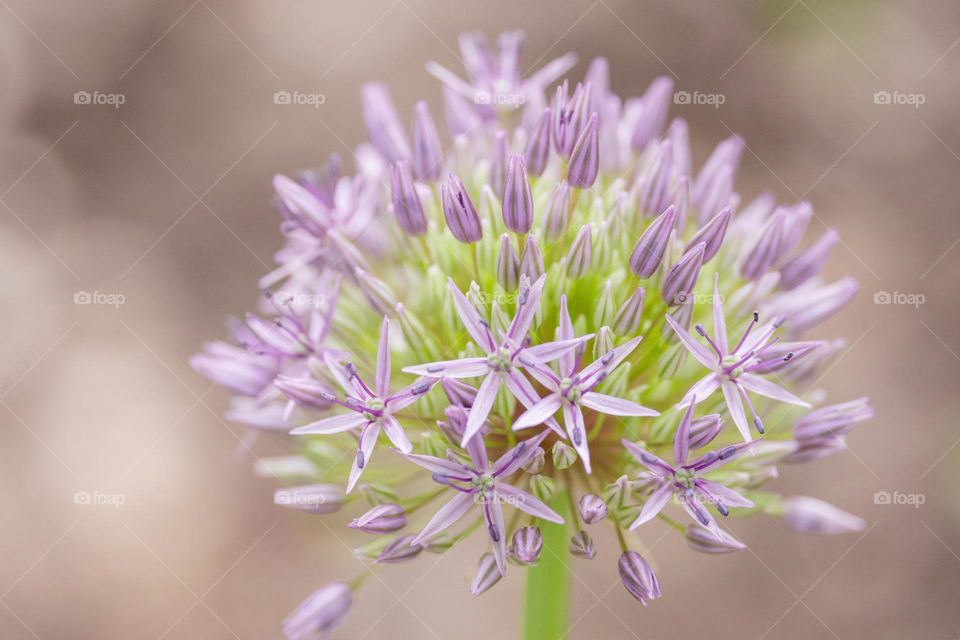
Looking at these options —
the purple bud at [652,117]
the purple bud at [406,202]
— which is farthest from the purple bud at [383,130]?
the purple bud at [652,117]

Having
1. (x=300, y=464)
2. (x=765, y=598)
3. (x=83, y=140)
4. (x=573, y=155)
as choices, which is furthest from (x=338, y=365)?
(x=83, y=140)

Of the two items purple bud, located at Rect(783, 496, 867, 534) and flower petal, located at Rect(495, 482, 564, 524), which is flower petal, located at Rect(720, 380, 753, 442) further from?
purple bud, located at Rect(783, 496, 867, 534)

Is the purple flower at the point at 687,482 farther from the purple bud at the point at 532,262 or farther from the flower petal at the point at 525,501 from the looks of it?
the purple bud at the point at 532,262

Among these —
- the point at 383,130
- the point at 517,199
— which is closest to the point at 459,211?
the point at 517,199

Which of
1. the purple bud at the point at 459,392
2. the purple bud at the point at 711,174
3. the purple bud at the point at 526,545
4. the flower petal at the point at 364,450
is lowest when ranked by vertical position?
the purple bud at the point at 526,545

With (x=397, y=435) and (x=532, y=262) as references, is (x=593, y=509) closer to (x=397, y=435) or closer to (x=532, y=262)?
(x=397, y=435)

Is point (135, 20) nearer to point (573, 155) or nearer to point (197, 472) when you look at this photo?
point (197, 472)
